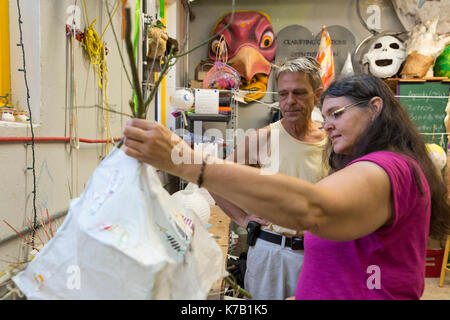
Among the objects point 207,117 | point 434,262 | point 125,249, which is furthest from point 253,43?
point 125,249

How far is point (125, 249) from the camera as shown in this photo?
0.44m

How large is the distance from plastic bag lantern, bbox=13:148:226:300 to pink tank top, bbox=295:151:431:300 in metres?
0.29

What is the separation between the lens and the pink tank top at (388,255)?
0.59 m

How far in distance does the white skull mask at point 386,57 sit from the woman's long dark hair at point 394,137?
111 inches

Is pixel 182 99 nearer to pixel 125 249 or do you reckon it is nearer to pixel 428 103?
pixel 125 249

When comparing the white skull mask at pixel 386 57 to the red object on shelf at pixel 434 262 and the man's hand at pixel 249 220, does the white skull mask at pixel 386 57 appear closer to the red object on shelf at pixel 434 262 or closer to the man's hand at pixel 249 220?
the red object on shelf at pixel 434 262

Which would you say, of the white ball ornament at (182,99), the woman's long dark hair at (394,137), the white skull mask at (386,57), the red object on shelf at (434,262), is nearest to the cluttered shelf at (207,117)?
the white ball ornament at (182,99)

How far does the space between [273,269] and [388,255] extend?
0.67m

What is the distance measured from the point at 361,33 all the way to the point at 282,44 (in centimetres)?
103

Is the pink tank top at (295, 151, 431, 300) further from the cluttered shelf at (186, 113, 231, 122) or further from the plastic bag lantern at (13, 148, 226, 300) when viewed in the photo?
the cluttered shelf at (186, 113, 231, 122)

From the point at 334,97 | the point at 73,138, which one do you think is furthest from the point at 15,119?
the point at 334,97

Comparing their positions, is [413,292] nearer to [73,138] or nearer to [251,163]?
[251,163]

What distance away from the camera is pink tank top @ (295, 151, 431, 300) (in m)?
0.59

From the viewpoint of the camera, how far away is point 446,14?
3.25m
